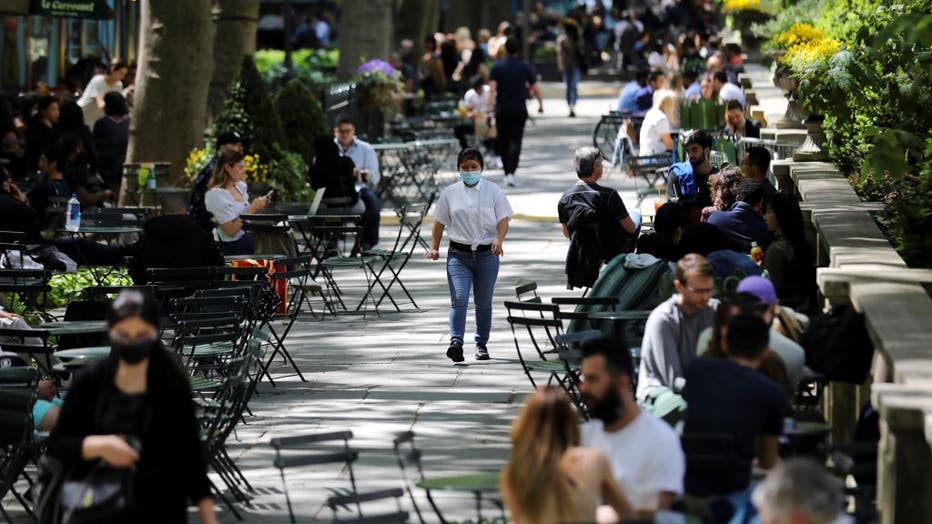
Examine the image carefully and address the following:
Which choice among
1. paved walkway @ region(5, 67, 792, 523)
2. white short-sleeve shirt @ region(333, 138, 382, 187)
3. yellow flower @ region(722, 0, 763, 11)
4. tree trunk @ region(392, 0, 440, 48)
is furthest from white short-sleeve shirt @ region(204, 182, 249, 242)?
tree trunk @ region(392, 0, 440, 48)

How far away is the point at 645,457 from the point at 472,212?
24.8 ft

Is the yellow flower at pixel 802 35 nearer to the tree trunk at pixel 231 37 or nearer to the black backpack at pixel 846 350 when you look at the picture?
the tree trunk at pixel 231 37

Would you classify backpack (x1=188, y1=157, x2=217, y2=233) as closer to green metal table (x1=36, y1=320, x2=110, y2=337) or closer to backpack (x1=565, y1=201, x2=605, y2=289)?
backpack (x1=565, y1=201, x2=605, y2=289)

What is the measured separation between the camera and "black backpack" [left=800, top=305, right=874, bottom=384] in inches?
376

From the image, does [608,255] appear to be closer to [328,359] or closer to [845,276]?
[328,359]

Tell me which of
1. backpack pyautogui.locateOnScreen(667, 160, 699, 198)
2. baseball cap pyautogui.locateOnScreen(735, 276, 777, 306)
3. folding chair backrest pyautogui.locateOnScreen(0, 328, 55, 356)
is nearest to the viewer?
baseball cap pyautogui.locateOnScreen(735, 276, 777, 306)

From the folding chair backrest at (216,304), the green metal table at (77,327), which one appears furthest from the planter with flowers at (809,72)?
the green metal table at (77,327)

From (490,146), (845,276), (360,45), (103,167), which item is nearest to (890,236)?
(845,276)

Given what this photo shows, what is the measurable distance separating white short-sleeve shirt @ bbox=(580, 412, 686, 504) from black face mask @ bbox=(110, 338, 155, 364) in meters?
1.67

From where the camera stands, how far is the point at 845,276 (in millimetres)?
10102

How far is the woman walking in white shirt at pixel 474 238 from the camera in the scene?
14.8 meters

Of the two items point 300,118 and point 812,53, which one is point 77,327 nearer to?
point 812,53

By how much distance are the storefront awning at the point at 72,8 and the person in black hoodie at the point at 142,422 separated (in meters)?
22.6

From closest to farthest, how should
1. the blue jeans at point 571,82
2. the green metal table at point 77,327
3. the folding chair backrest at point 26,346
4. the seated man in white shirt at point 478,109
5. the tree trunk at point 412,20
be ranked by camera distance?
the folding chair backrest at point 26,346, the green metal table at point 77,327, the seated man in white shirt at point 478,109, the blue jeans at point 571,82, the tree trunk at point 412,20
